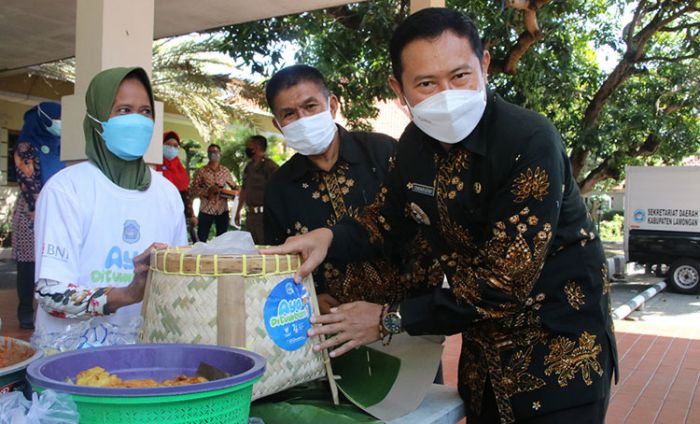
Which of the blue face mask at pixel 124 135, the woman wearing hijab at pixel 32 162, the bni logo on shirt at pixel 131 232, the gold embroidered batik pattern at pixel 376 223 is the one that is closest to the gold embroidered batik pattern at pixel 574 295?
the gold embroidered batik pattern at pixel 376 223

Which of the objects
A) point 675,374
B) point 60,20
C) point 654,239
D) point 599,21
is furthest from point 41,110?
point 654,239

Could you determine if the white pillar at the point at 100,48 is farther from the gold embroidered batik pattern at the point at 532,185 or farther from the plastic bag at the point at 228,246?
the gold embroidered batik pattern at the point at 532,185

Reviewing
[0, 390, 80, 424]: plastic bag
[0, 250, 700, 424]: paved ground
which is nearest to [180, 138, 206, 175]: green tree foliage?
[0, 250, 700, 424]: paved ground

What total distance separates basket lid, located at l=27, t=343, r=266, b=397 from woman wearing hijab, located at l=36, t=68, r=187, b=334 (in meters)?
0.45

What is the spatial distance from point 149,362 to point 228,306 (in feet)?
0.59

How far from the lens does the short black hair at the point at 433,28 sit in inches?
57.2

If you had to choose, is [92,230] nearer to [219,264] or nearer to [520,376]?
[219,264]

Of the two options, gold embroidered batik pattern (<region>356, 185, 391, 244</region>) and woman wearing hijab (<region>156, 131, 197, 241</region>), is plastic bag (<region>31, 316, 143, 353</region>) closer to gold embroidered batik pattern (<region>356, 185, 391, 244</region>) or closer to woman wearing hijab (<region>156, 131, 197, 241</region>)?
gold embroidered batik pattern (<region>356, 185, 391, 244</region>)

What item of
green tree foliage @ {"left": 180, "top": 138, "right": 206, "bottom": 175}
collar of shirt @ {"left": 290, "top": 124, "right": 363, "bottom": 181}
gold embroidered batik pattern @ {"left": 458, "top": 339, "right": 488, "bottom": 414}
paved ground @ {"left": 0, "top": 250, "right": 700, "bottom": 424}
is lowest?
paved ground @ {"left": 0, "top": 250, "right": 700, "bottom": 424}

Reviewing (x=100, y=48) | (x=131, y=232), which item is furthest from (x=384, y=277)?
(x=100, y=48)

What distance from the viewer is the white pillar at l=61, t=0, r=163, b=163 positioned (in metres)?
3.53

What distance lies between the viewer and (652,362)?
6.02 meters

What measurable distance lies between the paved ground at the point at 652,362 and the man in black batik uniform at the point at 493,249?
10.9 ft

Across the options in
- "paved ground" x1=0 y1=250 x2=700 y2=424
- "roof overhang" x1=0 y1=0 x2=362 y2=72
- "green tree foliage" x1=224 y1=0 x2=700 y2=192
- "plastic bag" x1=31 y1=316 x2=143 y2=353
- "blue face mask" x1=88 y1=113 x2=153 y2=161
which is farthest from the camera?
"green tree foliage" x1=224 y1=0 x2=700 y2=192
